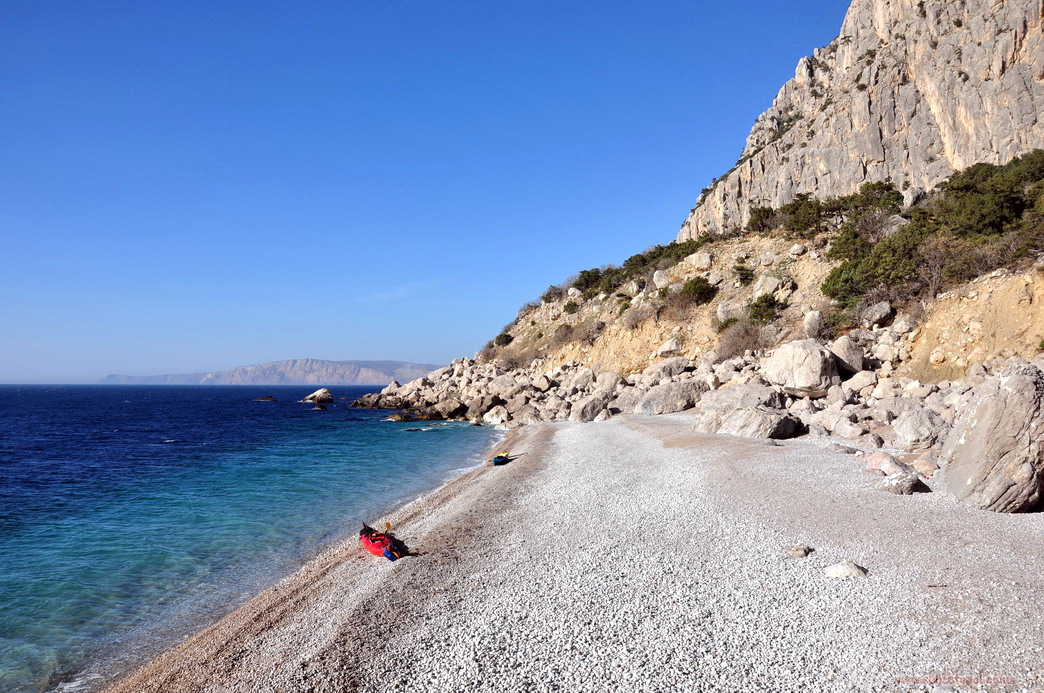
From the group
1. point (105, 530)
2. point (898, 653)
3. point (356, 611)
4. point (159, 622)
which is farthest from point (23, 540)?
point (898, 653)

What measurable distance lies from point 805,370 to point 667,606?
20764 millimetres

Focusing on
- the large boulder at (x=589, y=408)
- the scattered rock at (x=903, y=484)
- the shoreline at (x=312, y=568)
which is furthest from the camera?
the large boulder at (x=589, y=408)

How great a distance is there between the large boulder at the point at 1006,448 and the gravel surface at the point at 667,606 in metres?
0.41

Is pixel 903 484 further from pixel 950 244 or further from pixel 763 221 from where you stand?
pixel 763 221

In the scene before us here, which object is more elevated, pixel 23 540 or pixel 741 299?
pixel 741 299

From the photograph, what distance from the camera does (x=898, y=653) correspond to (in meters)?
5.82

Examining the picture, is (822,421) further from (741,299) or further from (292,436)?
(292,436)

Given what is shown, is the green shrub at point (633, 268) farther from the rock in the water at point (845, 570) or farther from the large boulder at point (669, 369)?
the rock in the water at point (845, 570)

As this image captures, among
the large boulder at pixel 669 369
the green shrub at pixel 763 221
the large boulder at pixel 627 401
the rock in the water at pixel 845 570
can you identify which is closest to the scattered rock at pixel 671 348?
the large boulder at pixel 669 369

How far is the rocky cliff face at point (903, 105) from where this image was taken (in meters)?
46.6

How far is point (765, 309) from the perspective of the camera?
35.7 m

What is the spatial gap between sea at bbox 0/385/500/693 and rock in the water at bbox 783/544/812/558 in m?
9.68

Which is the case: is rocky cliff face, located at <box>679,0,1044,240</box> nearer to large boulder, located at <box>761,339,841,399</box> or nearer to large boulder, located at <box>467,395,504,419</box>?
large boulder, located at <box>761,339,841,399</box>

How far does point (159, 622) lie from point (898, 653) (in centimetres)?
1093
